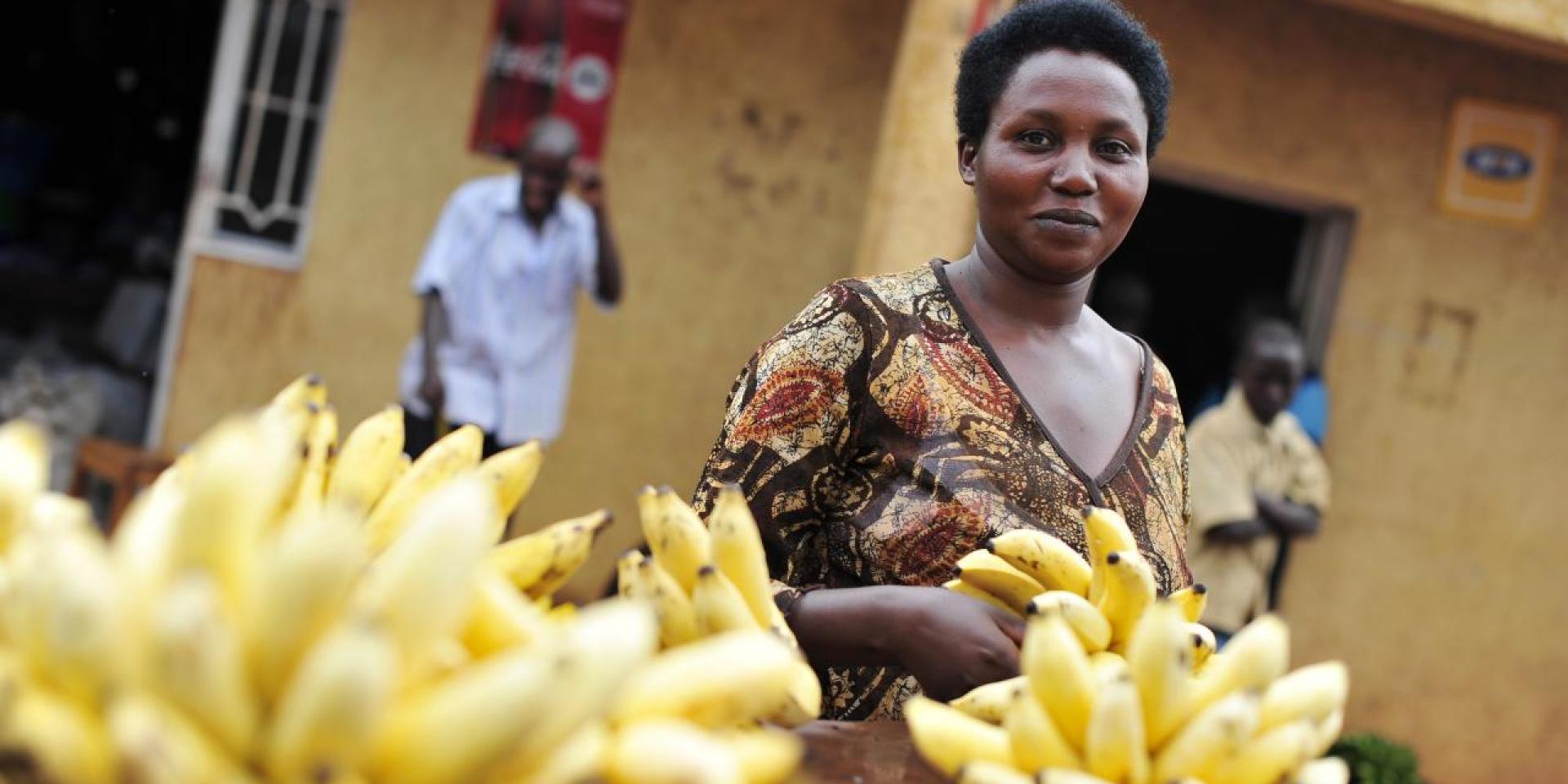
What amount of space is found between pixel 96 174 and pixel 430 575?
10.6 metres

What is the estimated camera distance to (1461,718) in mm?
7047

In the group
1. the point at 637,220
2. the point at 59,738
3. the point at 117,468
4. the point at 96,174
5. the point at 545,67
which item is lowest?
the point at 117,468

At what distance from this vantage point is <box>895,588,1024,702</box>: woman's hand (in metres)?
1.86

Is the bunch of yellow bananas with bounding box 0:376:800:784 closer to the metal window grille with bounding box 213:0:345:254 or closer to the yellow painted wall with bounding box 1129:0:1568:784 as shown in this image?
the metal window grille with bounding box 213:0:345:254

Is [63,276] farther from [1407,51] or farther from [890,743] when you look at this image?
[890,743]

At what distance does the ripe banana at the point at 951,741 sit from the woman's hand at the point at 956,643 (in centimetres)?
25

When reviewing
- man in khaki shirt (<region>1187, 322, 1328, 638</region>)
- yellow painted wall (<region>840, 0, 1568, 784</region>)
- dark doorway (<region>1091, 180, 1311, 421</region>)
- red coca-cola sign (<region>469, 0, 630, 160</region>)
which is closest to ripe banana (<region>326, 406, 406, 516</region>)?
man in khaki shirt (<region>1187, 322, 1328, 638</region>)

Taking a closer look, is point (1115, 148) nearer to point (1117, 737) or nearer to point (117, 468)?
point (1117, 737)

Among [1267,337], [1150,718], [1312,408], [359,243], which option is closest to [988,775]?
[1150,718]

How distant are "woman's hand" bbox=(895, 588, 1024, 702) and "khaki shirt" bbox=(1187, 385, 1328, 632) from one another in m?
3.49

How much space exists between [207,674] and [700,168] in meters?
5.75

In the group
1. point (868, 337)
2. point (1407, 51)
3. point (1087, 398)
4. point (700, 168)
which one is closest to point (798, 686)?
point (868, 337)

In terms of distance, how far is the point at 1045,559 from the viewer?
194cm

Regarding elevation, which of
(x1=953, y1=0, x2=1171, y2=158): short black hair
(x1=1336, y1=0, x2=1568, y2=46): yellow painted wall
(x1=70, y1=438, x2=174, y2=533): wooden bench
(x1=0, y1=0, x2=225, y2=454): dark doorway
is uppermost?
(x1=1336, y1=0, x2=1568, y2=46): yellow painted wall
